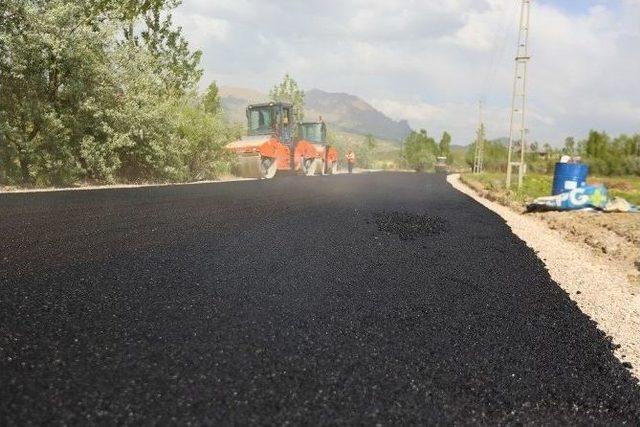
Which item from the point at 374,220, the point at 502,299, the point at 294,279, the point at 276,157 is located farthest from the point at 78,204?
the point at 276,157

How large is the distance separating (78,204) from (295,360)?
7916mm

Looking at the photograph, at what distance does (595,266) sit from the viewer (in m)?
6.93

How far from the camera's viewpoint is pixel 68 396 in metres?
2.37

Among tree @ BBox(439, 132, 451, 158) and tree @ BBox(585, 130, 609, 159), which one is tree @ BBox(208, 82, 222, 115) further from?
tree @ BBox(439, 132, 451, 158)

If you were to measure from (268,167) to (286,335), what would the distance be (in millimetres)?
20524

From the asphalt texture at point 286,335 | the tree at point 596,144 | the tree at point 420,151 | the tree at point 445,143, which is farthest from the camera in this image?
the tree at point 445,143

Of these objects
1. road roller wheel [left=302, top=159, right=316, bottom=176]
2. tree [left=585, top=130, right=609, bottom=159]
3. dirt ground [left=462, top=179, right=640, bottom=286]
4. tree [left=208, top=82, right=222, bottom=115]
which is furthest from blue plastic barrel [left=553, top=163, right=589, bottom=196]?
tree [left=585, top=130, right=609, bottom=159]

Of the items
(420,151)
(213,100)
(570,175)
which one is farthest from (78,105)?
(420,151)

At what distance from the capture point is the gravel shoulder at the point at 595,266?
4426 millimetres

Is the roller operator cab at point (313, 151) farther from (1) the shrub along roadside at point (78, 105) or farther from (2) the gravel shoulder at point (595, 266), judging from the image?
(2) the gravel shoulder at point (595, 266)

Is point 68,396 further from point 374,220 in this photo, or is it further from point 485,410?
point 374,220

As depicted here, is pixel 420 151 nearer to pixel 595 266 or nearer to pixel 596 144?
pixel 596 144

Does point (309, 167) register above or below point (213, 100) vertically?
below

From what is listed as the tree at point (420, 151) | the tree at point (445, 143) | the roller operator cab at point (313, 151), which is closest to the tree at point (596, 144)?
the tree at point (420, 151)
